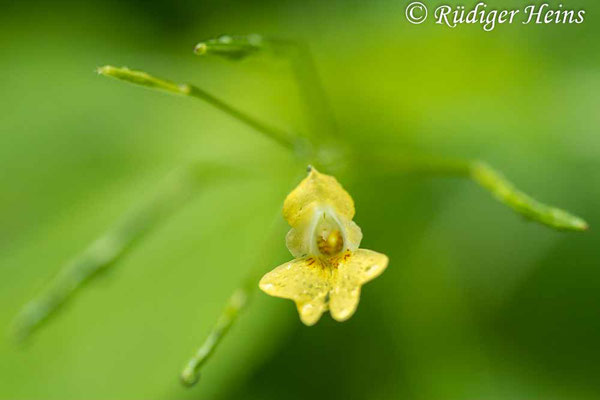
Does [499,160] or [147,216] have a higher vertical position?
[147,216]

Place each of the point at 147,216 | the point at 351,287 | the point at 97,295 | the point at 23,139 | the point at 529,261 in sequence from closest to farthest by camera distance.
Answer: the point at 351,287 → the point at 147,216 → the point at 97,295 → the point at 529,261 → the point at 23,139

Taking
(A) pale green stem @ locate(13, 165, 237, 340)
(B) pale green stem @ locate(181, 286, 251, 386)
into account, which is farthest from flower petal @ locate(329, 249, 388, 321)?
(A) pale green stem @ locate(13, 165, 237, 340)

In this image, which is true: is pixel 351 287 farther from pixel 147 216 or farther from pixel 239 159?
pixel 239 159

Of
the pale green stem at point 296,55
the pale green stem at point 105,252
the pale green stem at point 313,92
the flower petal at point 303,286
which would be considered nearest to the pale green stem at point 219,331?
the flower petal at point 303,286

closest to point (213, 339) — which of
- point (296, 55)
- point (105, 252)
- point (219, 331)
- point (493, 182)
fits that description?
point (219, 331)

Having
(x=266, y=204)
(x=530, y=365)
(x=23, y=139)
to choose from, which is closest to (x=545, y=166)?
(x=530, y=365)

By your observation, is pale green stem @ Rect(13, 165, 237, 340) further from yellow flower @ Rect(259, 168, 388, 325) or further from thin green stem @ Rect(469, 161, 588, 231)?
thin green stem @ Rect(469, 161, 588, 231)

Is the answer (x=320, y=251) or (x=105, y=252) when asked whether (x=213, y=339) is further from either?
(x=105, y=252)
